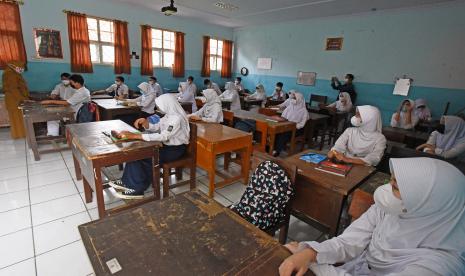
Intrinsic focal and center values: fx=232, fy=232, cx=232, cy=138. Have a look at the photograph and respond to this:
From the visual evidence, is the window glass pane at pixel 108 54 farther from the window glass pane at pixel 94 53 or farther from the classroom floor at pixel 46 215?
the classroom floor at pixel 46 215

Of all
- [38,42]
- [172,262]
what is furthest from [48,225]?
[38,42]

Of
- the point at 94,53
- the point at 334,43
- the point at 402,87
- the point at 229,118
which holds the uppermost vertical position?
the point at 334,43

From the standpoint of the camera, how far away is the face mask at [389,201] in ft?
3.19

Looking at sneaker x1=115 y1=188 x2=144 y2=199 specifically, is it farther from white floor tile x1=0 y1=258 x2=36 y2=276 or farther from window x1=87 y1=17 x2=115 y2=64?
window x1=87 y1=17 x2=115 y2=64

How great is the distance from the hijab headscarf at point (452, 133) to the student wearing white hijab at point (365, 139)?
1.85m

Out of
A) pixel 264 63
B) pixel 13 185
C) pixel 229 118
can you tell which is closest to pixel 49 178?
pixel 13 185

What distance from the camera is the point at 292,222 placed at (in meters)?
2.46

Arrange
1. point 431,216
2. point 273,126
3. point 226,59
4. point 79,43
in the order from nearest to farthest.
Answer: point 431,216, point 273,126, point 79,43, point 226,59

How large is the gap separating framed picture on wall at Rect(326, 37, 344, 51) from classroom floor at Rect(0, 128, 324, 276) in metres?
5.35

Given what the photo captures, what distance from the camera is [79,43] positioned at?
6.07 meters

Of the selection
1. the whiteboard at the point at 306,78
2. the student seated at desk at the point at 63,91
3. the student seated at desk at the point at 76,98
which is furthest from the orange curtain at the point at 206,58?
the student seated at desk at the point at 76,98

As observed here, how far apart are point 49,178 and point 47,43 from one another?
4463 millimetres

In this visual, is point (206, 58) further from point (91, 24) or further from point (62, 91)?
point (62, 91)

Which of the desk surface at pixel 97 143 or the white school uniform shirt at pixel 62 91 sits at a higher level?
the white school uniform shirt at pixel 62 91
